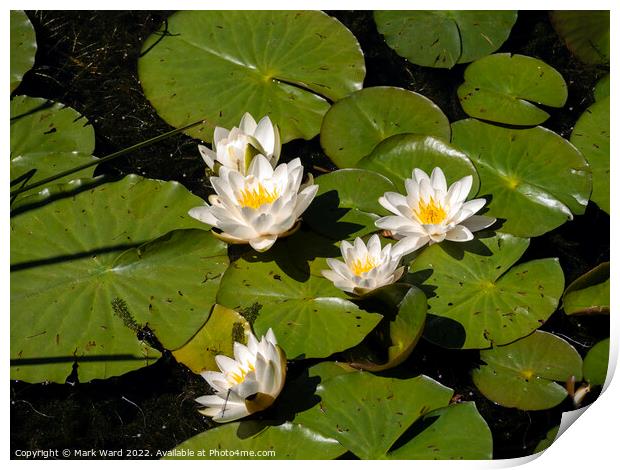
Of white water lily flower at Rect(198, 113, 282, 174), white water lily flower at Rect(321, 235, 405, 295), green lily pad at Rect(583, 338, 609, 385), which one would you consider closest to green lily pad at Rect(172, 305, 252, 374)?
white water lily flower at Rect(321, 235, 405, 295)

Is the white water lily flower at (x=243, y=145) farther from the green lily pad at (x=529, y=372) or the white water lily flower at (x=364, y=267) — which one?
the green lily pad at (x=529, y=372)

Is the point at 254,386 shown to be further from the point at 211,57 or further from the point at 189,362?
the point at 211,57

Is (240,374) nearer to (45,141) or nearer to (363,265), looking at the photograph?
(363,265)

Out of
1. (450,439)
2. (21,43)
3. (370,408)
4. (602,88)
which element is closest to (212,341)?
(370,408)

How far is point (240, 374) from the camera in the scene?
1858 millimetres

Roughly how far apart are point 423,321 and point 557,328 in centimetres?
47

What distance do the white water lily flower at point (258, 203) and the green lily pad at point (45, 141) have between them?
484 mm

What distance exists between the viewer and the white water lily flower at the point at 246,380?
180 centimetres

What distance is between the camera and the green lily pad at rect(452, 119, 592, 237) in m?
2.14

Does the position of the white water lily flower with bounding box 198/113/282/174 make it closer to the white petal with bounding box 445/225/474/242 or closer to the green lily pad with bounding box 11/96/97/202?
the green lily pad with bounding box 11/96/97/202

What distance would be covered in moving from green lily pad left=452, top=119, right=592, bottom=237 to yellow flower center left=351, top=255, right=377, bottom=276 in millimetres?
440

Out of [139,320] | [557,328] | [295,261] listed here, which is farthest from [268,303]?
[557,328]

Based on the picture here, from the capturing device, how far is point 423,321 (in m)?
1.83

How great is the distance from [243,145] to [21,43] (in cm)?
96
